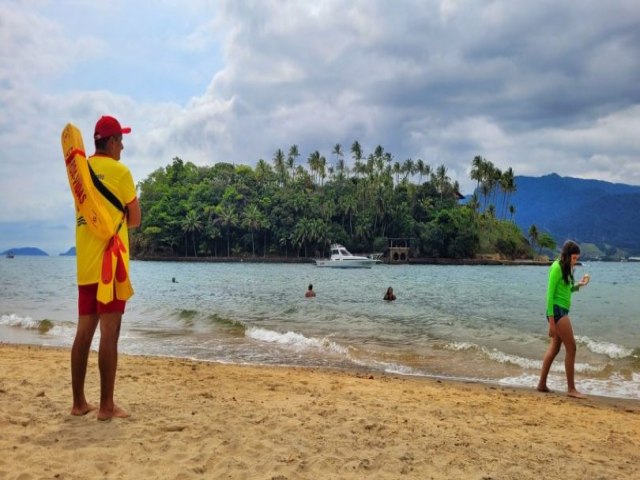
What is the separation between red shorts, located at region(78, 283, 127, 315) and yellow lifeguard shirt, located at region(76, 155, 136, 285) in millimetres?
71

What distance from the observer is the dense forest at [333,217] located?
332 feet

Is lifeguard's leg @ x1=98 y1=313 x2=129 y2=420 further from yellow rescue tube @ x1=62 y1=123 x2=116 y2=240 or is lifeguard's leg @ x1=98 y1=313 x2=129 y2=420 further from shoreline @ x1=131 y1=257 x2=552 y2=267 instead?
shoreline @ x1=131 y1=257 x2=552 y2=267

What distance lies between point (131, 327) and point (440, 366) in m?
9.41

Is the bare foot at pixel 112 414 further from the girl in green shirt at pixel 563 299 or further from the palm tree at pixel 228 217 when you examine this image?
the palm tree at pixel 228 217

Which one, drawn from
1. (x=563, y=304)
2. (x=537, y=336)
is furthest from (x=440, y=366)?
(x=537, y=336)

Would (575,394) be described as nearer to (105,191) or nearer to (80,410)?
(80,410)

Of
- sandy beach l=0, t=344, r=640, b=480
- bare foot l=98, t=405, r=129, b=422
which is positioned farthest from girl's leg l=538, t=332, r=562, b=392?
bare foot l=98, t=405, r=129, b=422

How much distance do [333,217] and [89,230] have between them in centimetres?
10117

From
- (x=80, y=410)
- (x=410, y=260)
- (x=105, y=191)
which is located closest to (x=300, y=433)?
(x=80, y=410)

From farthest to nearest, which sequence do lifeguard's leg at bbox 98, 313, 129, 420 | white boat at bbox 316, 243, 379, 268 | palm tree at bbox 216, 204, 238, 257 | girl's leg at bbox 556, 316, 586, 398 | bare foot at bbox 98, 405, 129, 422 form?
palm tree at bbox 216, 204, 238, 257
white boat at bbox 316, 243, 379, 268
girl's leg at bbox 556, 316, 586, 398
bare foot at bbox 98, 405, 129, 422
lifeguard's leg at bbox 98, 313, 129, 420

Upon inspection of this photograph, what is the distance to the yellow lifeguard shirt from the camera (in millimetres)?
4141

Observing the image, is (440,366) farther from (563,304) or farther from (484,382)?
(563,304)

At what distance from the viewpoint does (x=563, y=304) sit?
719cm

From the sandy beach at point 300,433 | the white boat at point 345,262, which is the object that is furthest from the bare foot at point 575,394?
the white boat at point 345,262
